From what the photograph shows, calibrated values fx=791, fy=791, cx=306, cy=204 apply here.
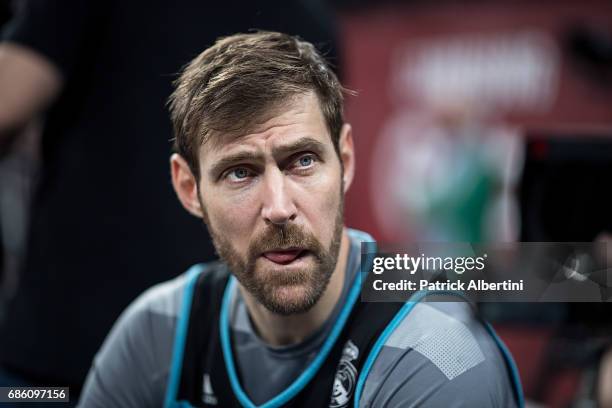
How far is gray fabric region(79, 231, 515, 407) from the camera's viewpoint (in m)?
1.20

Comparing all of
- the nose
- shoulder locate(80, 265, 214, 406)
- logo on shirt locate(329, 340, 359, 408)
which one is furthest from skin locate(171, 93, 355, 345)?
shoulder locate(80, 265, 214, 406)

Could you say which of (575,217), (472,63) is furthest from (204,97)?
(472,63)

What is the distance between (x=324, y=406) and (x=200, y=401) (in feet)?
0.85

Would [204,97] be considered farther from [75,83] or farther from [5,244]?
[5,244]

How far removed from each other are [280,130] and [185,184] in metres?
0.26

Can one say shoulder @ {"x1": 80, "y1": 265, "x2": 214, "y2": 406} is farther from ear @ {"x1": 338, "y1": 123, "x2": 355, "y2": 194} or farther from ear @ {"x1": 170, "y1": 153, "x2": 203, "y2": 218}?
ear @ {"x1": 338, "y1": 123, "x2": 355, "y2": 194}

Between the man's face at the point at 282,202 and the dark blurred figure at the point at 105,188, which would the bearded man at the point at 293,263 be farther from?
the dark blurred figure at the point at 105,188

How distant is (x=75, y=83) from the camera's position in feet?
5.45

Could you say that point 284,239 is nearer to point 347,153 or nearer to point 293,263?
point 293,263

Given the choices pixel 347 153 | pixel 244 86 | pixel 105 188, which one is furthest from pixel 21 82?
pixel 347 153

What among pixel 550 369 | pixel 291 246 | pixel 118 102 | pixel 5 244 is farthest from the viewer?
pixel 550 369

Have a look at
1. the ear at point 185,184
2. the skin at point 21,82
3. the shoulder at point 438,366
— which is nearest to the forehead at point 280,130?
the ear at point 185,184

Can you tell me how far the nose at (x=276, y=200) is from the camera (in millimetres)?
1190

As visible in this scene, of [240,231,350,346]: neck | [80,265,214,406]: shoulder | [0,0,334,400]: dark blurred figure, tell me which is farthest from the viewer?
[0,0,334,400]: dark blurred figure
